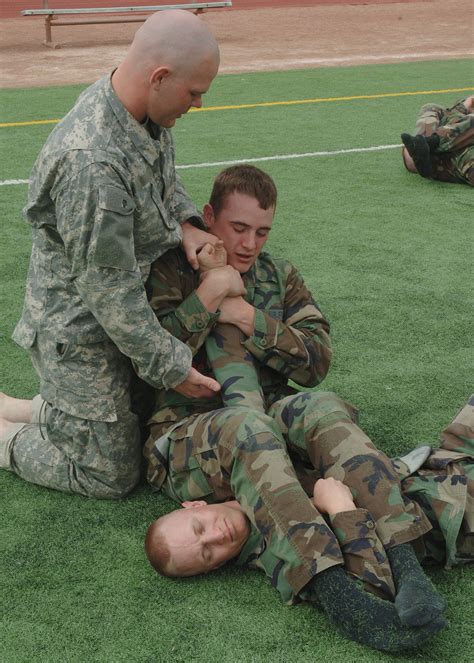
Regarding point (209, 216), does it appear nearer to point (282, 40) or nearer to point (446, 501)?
point (446, 501)

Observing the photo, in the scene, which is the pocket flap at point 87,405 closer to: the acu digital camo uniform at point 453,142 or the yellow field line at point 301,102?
the acu digital camo uniform at point 453,142

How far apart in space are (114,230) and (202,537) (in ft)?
3.04

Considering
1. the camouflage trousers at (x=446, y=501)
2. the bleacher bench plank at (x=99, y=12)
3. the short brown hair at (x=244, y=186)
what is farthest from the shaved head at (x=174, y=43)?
the bleacher bench plank at (x=99, y=12)

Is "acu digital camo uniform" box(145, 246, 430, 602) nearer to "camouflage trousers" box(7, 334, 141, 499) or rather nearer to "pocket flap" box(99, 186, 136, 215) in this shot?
"camouflage trousers" box(7, 334, 141, 499)

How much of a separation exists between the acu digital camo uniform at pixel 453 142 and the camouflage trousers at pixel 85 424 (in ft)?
15.4

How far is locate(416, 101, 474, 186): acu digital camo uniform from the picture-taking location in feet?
24.7

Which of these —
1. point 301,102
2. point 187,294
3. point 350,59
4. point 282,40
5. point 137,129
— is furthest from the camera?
point 282,40

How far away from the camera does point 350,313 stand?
5223mm

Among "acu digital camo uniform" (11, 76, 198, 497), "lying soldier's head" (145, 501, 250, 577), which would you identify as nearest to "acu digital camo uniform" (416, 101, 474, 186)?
"acu digital camo uniform" (11, 76, 198, 497)

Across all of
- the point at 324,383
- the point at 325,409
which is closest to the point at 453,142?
the point at 324,383

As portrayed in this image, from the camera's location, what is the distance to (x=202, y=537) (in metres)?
2.97

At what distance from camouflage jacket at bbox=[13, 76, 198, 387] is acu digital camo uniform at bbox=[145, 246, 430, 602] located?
206mm

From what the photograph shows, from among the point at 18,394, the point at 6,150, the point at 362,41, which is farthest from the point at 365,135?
the point at 362,41

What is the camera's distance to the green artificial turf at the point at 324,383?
9.24ft
